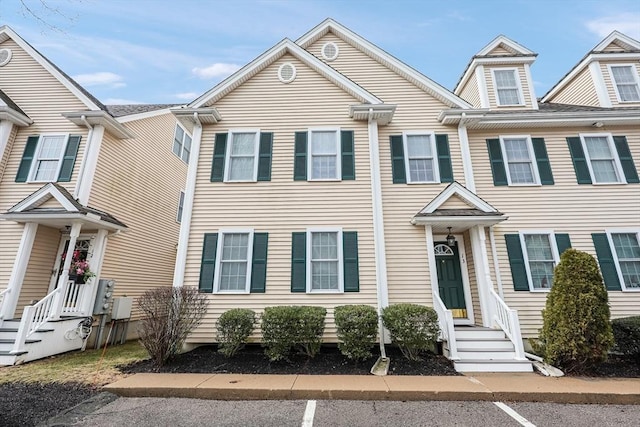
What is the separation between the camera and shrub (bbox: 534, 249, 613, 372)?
17.7 ft

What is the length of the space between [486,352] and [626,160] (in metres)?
7.52

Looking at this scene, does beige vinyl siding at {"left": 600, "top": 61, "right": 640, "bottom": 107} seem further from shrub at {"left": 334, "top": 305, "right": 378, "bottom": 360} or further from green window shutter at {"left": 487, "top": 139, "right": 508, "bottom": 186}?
shrub at {"left": 334, "top": 305, "right": 378, "bottom": 360}

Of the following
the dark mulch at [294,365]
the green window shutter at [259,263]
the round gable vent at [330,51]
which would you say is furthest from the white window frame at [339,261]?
the round gable vent at [330,51]

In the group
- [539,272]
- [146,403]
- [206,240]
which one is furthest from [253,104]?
[539,272]

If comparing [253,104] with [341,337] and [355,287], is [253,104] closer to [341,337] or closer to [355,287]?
[355,287]

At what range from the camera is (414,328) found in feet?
19.7

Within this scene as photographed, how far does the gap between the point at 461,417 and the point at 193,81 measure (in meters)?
17.3

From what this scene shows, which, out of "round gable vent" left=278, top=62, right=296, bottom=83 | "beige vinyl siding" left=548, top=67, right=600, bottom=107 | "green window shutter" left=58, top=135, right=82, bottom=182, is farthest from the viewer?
"beige vinyl siding" left=548, top=67, right=600, bottom=107

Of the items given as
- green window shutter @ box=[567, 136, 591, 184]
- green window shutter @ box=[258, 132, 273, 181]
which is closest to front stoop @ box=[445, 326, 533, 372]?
green window shutter @ box=[567, 136, 591, 184]

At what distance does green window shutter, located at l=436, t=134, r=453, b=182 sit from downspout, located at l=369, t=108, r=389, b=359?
188 cm

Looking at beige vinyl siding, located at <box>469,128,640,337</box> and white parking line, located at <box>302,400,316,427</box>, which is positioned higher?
beige vinyl siding, located at <box>469,128,640,337</box>

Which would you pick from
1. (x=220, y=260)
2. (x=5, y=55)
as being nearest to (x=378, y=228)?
(x=220, y=260)

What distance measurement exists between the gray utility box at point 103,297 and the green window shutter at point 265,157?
562cm

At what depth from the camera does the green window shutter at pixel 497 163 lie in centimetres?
843
